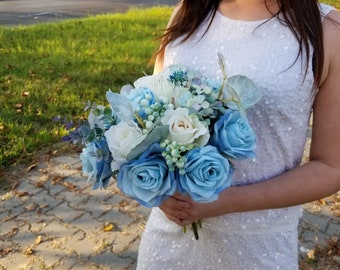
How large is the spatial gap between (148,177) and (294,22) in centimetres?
66

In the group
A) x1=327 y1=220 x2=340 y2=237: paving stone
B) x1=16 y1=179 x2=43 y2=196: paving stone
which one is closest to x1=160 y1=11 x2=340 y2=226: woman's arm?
x1=327 y1=220 x2=340 y2=237: paving stone

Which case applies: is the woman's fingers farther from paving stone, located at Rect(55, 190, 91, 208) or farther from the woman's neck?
paving stone, located at Rect(55, 190, 91, 208)

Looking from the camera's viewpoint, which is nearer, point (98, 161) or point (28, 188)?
point (98, 161)

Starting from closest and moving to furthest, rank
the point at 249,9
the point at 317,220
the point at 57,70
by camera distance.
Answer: the point at 249,9, the point at 317,220, the point at 57,70

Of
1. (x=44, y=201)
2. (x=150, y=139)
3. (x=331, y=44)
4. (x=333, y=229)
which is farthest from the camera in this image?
(x=44, y=201)

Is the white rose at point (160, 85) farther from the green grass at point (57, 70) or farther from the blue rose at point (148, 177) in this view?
the green grass at point (57, 70)

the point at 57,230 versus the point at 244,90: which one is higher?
the point at 244,90

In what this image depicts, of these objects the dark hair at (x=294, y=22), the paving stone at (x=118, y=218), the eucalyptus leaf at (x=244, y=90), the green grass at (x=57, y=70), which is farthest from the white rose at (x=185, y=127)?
the green grass at (x=57, y=70)

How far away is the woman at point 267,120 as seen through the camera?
1.39 meters

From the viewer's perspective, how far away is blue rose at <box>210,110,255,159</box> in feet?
3.94

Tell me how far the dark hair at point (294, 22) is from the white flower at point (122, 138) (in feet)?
1.71

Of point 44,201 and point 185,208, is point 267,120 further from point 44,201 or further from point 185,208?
point 44,201

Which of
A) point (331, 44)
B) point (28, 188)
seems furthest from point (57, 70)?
point (331, 44)

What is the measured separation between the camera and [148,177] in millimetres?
1156
